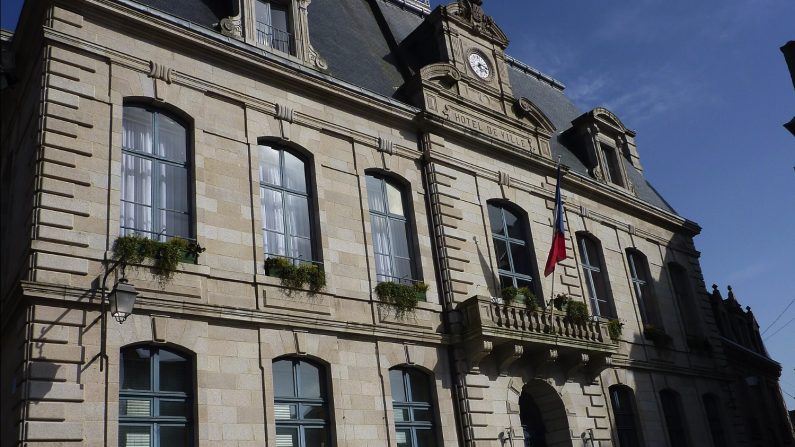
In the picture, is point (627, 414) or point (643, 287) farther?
point (643, 287)

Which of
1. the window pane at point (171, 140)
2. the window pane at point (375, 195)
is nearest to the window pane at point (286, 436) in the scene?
the window pane at point (171, 140)

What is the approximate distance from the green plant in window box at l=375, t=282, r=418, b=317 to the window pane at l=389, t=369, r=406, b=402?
1.10 meters

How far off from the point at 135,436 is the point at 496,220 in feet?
32.8

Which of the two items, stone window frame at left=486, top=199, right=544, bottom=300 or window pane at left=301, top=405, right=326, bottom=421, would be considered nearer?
window pane at left=301, top=405, right=326, bottom=421

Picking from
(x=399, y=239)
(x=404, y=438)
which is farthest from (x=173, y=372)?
(x=399, y=239)

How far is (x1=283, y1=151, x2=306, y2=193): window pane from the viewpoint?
1478 cm

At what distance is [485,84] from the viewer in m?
19.4

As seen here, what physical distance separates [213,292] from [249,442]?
2427 mm

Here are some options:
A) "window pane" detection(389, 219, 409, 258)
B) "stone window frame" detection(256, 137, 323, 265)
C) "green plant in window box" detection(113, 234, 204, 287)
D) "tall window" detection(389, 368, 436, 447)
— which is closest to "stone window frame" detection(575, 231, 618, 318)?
"window pane" detection(389, 219, 409, 258)

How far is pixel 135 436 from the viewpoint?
35.7 ft

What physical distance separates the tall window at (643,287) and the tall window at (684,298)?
4.89 ft

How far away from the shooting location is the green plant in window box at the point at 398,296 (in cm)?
1473

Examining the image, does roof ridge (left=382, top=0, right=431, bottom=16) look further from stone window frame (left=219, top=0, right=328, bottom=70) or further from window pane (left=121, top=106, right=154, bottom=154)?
window pane (left=121, top=106, right=154, bottom=154)

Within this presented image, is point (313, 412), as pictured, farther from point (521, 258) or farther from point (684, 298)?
point (684, 298)
